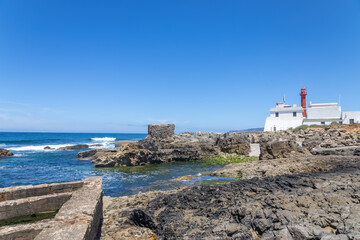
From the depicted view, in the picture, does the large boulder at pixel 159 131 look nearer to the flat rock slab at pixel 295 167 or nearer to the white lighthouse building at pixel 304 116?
the flat rock slab at pixel 295 167

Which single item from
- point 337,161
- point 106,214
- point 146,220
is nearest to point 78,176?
point 106,214

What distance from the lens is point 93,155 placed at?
101 ft

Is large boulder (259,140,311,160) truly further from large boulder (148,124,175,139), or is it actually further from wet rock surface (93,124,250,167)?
large boulder (148,124,175,139)

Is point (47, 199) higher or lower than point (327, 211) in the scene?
higher

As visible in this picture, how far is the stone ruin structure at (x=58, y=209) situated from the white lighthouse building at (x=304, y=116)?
46.3 metres

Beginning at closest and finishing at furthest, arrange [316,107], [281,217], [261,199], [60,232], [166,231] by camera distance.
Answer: [60,232], [281,217], [166,231], [261,199], [316,107]

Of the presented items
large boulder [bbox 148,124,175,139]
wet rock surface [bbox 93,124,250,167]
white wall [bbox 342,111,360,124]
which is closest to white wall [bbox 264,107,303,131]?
white wall [bbox 342,111,360,124]

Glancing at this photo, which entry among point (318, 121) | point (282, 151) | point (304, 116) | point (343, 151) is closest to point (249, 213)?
point (282, 151)

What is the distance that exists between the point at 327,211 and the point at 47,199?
7316mm

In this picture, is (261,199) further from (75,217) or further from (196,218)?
(75,217)

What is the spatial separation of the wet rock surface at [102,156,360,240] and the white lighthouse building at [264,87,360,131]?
40827 mm

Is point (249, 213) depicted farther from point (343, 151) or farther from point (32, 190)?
point (343, 151)

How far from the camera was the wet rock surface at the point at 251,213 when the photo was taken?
207 inches

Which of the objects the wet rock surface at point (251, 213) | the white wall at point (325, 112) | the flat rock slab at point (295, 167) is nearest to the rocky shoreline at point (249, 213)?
the wet rock surface at point (251, 213)
